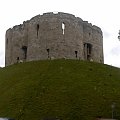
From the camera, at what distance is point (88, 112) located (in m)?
44.7

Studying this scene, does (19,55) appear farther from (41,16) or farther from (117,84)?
(117,84)

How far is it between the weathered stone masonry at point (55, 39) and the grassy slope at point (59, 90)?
6234mm

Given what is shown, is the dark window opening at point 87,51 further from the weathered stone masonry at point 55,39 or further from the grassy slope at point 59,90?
the grassy slope at point 59,90

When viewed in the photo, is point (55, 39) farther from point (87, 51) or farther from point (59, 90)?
point (59, 90)

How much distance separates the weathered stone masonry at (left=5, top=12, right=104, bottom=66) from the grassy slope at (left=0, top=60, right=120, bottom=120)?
6234 millimetres

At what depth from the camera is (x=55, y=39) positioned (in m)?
67.6

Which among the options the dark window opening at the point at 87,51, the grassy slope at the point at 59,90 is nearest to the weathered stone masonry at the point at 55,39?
the dark window opening at the point at 87,51

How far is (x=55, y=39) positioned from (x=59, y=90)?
731 inches

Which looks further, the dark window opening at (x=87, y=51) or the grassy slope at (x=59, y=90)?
the dark window opening at (x=87, y=51)

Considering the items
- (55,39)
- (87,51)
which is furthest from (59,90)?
(87,51)

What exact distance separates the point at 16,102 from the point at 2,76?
12784 mm

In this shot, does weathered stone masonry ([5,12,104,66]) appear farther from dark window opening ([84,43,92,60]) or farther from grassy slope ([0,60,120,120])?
grassy slope ([0,60,120,120])

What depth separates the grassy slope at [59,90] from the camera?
45000 mm

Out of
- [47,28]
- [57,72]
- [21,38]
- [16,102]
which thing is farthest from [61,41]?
[16,102]
